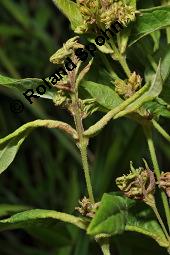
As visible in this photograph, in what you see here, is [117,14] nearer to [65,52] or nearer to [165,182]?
[65,52]

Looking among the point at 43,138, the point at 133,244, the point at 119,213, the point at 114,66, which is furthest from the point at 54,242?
the point at 43,138

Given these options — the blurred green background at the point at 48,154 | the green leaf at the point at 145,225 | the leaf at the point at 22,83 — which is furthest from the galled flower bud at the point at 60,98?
the blurred green background at the point at 48,154

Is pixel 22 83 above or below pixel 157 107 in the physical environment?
above

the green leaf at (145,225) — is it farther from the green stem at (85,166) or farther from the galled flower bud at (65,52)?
the galled flower bud at (65,52)

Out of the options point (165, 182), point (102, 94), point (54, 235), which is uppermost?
point (102, 94)

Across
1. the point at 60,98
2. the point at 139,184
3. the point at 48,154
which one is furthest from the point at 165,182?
the point at 48,154
